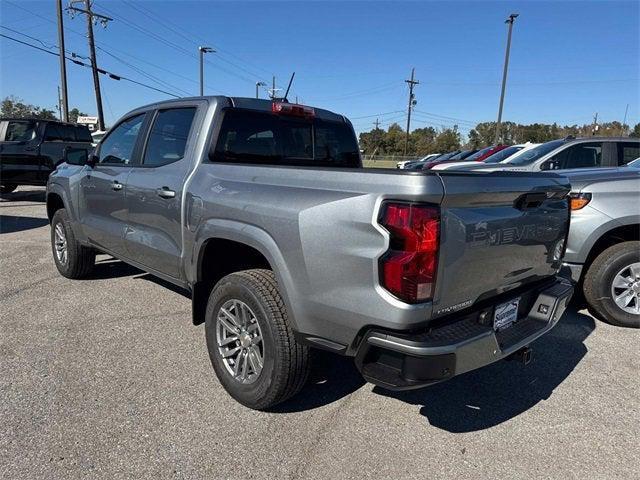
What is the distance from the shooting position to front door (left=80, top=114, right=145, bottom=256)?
4.16 metres

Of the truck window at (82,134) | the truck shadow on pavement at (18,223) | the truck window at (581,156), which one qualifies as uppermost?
the truck window at (82,134)

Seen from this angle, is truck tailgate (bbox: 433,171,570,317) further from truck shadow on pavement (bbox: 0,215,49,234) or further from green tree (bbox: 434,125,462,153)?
green tree (bbox: 434,125,462,153)

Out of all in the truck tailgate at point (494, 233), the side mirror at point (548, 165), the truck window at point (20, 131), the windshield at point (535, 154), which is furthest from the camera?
the truck window at point (20, 131)

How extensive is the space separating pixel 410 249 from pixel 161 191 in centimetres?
216

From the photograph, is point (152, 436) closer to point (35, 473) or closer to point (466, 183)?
point (35, 473)

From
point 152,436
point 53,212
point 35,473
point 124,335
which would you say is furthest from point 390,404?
point 53,212

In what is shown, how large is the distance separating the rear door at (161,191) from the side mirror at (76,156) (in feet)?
3.99

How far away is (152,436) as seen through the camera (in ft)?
8.61

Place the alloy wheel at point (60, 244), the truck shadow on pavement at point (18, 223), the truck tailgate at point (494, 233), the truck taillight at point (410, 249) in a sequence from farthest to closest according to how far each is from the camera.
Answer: the truck shadow on pavement at point (18, 223), the alloy wheel at point (60, 244), the truck tailgate at point (494, 233), the truck taillight at point (410, 249)

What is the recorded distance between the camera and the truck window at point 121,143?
422cm

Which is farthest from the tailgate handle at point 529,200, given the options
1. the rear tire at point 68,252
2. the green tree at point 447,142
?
the green tree at point 447,142

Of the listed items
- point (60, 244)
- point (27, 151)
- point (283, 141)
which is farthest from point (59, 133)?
point (283, 141)

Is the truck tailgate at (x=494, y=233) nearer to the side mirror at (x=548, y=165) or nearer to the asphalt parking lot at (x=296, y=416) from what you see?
the asphalt parking lot at (x=296, y=416)

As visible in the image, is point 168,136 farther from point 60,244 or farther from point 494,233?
point 60,244
